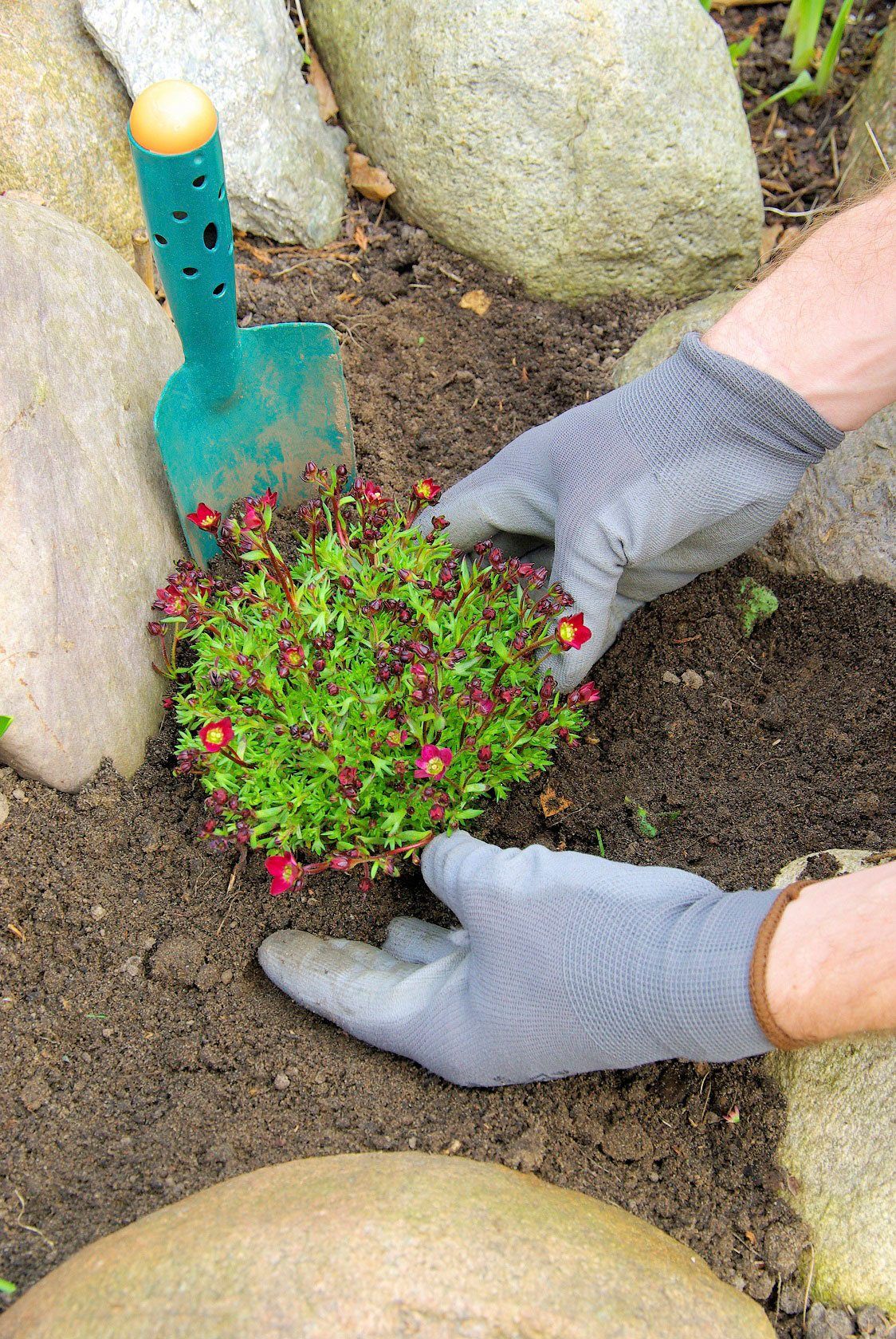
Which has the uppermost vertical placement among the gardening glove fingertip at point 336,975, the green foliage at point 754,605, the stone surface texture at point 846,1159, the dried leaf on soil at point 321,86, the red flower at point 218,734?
the dried leaf on soil at point 321,86

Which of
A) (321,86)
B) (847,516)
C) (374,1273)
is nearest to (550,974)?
(374,1273)

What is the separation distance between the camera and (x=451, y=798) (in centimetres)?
258

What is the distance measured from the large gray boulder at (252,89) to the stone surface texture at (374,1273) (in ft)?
11.1

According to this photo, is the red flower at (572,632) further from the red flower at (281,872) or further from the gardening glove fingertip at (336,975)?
the gardening glove fingertip at (336,975)

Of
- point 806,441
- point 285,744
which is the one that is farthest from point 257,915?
point 806,441

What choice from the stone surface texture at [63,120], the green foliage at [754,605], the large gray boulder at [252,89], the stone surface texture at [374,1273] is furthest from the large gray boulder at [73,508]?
the green foliage at [754,605]

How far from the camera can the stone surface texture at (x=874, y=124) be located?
4195 millimetres

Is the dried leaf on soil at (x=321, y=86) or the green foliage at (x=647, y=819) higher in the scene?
the dried leaf on soil at (x=321, y=86)

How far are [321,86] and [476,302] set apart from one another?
1.17 metres

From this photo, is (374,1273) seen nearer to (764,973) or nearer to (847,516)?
(764,973)

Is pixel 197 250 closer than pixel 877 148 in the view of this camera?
Yes

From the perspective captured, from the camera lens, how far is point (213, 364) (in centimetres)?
285

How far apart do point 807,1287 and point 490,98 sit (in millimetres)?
3788

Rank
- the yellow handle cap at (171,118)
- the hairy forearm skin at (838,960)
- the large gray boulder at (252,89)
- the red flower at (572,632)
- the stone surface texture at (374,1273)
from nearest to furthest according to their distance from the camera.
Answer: the stone surface texture at (374,1273) → the hairy forearm skin at (838,960) → the yellow handle cap at (171,118) → the red flower at (572,632) → the large gray boulder at (252,89)
